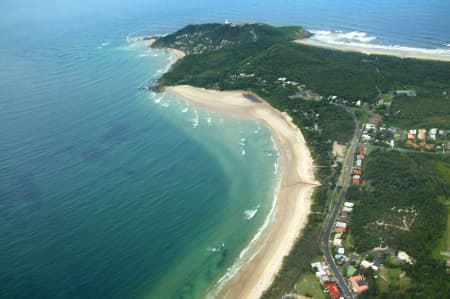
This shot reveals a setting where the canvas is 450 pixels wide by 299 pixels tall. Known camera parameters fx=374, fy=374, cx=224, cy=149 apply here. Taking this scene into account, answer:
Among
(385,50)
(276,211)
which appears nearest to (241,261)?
(276,211)

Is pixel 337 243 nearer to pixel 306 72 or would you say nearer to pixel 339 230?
pixel 339 230

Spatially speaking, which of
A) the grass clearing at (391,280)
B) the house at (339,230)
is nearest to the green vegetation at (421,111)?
the house at (339,230)

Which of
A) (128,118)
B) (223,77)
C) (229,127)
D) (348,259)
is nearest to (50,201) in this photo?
(128,118)

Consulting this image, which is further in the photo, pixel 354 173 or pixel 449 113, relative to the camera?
pixel 449 113

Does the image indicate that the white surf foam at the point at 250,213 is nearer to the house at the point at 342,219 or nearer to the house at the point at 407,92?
the house at the point at 342,219

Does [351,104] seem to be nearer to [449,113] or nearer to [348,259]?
[449,113]

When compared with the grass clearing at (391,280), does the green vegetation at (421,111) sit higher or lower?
higher

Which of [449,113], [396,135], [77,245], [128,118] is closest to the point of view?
[77,245]
